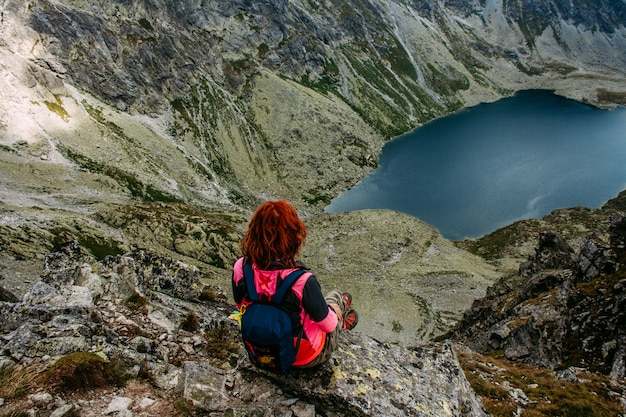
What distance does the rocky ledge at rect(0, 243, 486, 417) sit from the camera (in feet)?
22.9

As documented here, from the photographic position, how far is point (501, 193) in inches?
3381

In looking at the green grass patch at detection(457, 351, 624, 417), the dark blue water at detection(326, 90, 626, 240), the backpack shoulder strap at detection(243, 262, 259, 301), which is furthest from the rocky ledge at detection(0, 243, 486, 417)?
the dark blue water at detection(326, 90, 626, 240)

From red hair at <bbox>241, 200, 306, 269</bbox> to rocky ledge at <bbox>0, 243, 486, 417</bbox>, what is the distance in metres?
2.95

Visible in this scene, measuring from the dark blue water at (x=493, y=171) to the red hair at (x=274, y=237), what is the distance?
7050 cm

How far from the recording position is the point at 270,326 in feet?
19.5

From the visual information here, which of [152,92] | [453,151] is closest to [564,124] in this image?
[453,151]

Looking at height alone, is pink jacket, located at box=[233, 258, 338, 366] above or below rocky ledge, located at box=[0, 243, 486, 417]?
above

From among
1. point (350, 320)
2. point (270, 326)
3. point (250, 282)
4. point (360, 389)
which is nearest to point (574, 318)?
point (350, 320)

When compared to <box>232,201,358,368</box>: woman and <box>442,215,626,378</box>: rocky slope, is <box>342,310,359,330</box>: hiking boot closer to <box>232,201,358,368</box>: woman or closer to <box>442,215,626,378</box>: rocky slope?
<box>232,201,358,368</box>: woman

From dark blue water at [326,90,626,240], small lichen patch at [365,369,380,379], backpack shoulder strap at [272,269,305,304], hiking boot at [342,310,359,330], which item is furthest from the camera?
dark blue water at [326,90,626,240]

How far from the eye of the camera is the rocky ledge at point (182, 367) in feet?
22.9

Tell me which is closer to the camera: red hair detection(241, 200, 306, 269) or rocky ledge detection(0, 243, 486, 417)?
red hair detection(241, 200, 306, 269)

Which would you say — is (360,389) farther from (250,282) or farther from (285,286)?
(250,282)

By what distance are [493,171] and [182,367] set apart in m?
102
